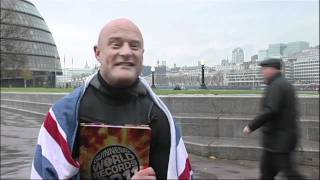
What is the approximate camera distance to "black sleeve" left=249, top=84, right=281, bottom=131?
6074 millimetres

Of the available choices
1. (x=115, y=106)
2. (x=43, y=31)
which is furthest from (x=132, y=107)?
(x=43, y=31)

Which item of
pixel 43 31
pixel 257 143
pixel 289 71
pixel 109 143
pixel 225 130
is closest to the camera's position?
pixel 109 143

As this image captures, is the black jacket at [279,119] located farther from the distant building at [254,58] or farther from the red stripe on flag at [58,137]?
the distant building at [254,58]

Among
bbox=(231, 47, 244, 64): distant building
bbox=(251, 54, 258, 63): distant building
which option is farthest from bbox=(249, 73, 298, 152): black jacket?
bbox=(231, 47, 244, 64): distant building

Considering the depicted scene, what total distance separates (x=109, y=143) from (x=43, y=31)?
90.4m

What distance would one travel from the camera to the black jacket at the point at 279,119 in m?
6.02

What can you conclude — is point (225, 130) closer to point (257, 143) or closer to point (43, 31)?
point (257, 143)

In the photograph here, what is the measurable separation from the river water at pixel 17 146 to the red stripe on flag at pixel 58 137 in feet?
22.4

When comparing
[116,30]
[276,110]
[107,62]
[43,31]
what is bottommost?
[276,110]

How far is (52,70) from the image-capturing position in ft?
309

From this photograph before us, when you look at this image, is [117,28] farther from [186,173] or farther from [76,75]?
[76,75]

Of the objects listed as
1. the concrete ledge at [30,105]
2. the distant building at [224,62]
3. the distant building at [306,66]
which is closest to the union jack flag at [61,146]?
the distant building at [306,66]

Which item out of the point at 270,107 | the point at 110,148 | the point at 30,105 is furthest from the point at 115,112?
the point at 30,105

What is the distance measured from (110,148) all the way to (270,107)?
4264mm
